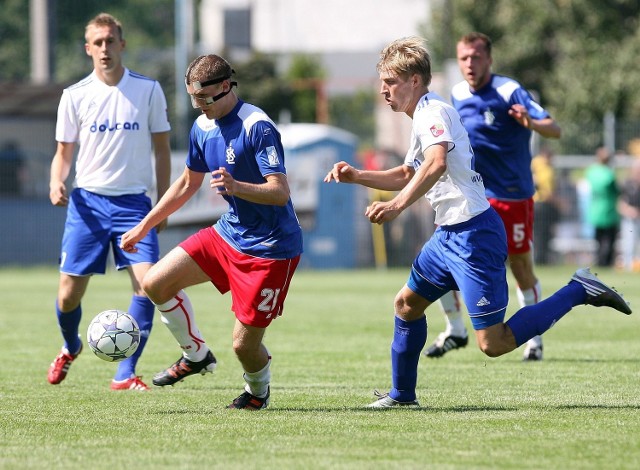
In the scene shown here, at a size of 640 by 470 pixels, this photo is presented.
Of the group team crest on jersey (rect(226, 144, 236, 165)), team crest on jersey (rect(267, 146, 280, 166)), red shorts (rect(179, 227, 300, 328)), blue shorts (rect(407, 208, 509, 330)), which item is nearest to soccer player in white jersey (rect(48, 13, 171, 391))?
red shorts (rect(179, 227, 300, 328))

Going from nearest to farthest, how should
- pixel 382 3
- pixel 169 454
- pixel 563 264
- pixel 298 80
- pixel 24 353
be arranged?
pixel 169 454
pixel 24 353
pixel 563 264
pixel 298 80
pixel 382 3

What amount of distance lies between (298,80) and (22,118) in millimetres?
25621

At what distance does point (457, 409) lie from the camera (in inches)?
300

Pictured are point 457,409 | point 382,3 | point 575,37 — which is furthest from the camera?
point 382,3

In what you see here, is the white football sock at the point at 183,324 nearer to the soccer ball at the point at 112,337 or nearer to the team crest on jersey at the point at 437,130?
the soccer ball at the point at 112,337

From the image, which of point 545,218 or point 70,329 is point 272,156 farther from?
point 545,218

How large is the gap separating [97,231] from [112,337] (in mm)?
1316

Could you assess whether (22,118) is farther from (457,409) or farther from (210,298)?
(457,409)

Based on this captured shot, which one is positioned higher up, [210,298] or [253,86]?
[253,86]

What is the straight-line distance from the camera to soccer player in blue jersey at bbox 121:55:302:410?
7316 mm

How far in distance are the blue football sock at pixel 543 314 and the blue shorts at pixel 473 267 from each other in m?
0.16

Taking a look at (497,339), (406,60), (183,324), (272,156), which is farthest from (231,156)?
(497,339)

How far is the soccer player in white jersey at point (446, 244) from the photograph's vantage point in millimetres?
7281

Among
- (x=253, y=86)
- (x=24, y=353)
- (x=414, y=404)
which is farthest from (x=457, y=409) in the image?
(x=253, y=86)
